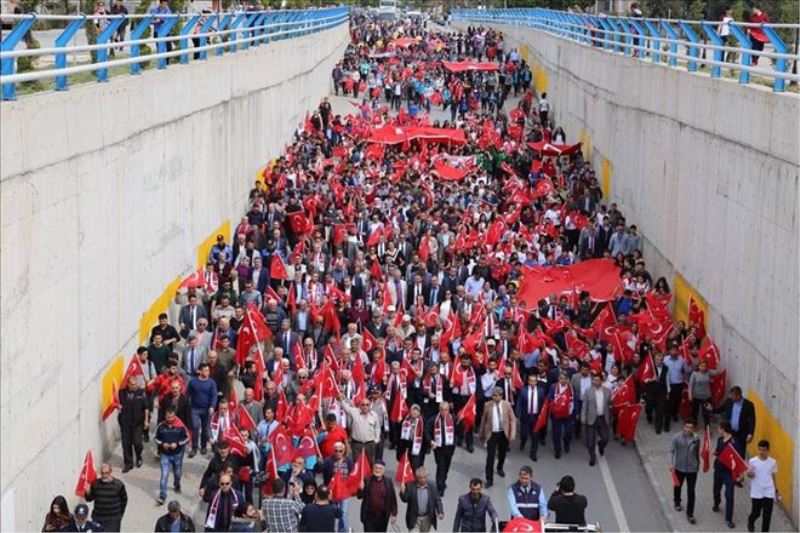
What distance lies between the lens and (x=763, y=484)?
14.3m

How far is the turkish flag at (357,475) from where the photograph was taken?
46.2 feet

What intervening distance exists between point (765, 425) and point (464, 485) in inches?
136

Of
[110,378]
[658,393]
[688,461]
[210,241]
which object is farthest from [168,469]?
[210,241]

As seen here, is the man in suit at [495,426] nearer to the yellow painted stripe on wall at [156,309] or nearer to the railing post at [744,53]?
the yellow painted stripe on wall at [156,309]

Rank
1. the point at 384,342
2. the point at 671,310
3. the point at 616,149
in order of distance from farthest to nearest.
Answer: the point at 616,149 < the point at 671,310 < the point at 384,342

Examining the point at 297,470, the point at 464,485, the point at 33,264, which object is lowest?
the point at 464,485

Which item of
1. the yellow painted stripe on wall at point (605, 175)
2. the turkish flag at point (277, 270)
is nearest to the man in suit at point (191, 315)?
the turkish flag at point (277, 270)

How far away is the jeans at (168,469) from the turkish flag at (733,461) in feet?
18.7

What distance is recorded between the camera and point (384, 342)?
711 inches

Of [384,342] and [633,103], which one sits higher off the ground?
[633,103]

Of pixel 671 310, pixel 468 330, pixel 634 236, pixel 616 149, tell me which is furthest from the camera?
pixel 616 149

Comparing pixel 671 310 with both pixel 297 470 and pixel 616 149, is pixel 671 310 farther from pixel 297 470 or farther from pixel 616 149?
pixel 297 470

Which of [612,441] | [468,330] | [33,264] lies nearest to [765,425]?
[612,441]

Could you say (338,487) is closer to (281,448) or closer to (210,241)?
(281,448)
